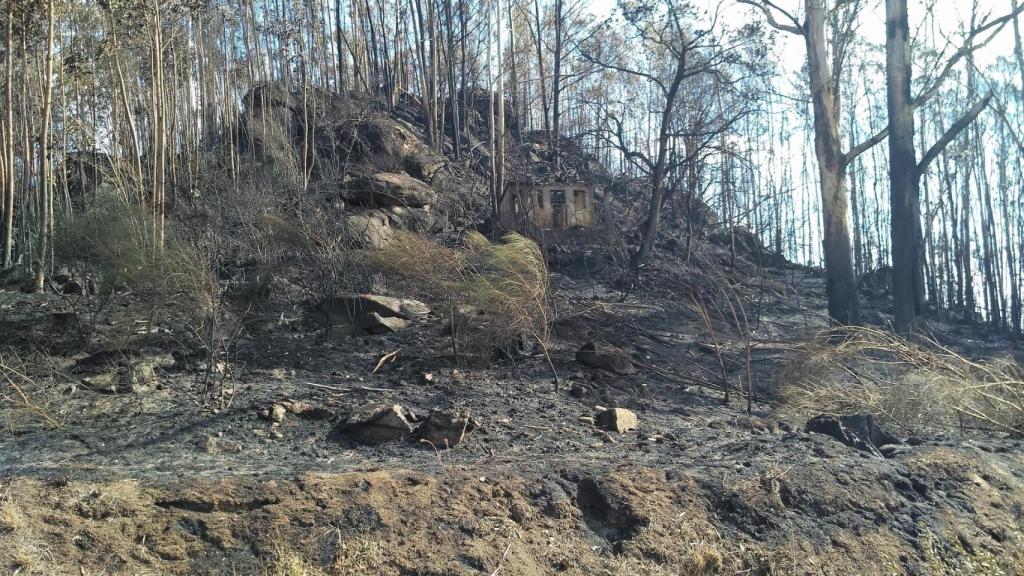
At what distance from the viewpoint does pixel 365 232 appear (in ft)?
33.7

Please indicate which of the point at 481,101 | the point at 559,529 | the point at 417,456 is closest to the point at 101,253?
the point at 417,456

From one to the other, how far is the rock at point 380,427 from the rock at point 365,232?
3752 mm

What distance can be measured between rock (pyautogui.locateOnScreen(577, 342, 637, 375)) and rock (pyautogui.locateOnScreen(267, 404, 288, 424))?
3490 mm

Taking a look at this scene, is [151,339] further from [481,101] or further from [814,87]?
[481,101]

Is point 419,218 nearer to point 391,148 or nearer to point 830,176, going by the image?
point 391,148

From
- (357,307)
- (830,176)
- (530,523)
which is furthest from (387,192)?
(530,523)

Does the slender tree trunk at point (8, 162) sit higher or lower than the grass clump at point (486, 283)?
higher

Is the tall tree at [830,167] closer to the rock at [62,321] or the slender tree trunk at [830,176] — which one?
the slender tree trunk at [830,176]

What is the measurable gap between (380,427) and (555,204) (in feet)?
32.9

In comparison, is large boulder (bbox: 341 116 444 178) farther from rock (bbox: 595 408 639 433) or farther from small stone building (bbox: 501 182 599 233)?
rock (bbox: 595 408 639 433)

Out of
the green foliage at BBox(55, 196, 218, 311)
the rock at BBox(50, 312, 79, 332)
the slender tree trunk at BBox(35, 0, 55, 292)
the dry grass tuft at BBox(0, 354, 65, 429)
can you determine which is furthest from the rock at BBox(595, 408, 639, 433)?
the slender tree trunk at BBox(35, 0, 55, 292)

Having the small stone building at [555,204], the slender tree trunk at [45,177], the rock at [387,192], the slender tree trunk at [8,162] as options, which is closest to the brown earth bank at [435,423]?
the slender tree trunk at [45,177]

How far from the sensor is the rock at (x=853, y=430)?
662cm

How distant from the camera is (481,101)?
25.2 m
